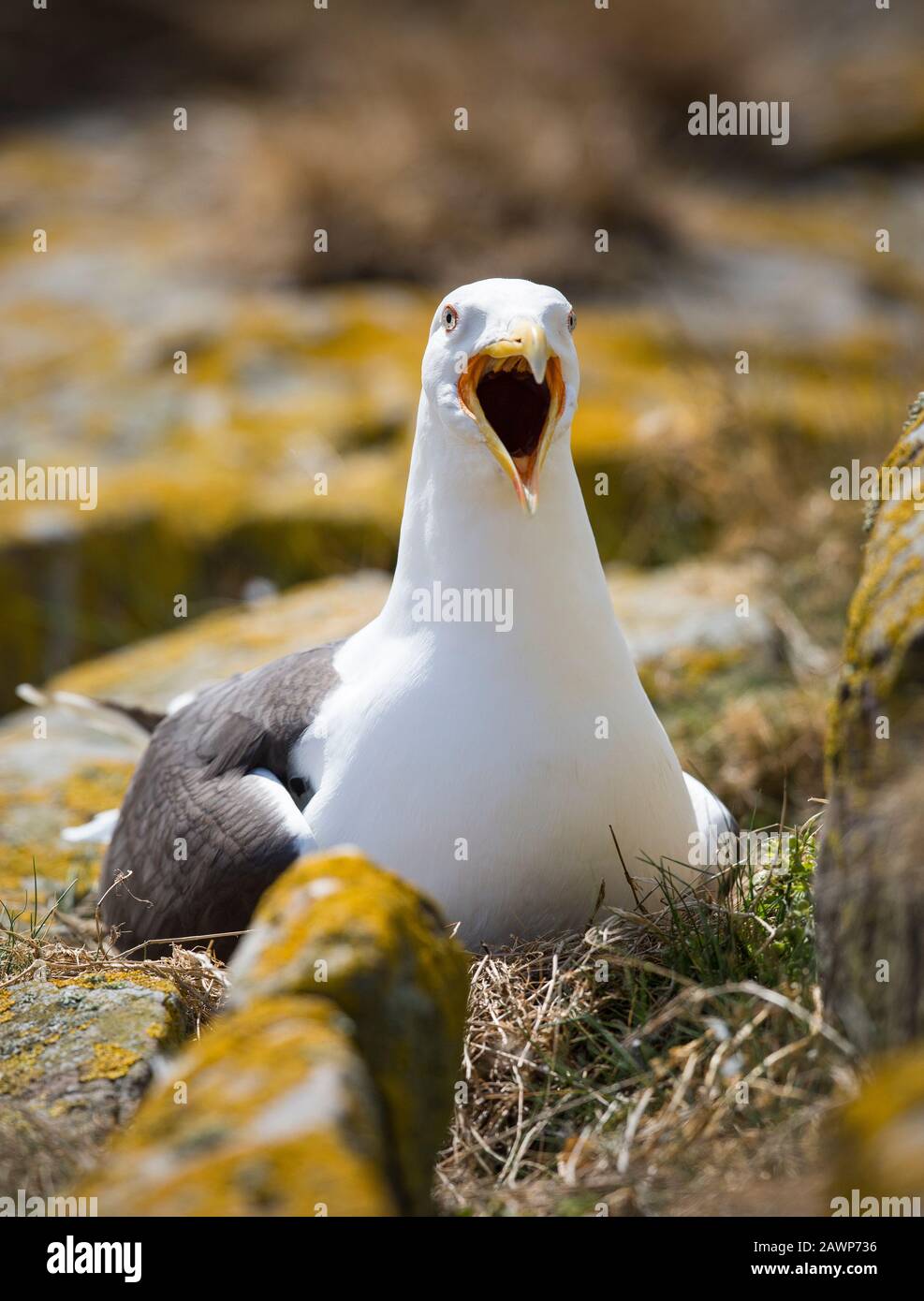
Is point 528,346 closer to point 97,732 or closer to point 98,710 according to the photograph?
point 98,710

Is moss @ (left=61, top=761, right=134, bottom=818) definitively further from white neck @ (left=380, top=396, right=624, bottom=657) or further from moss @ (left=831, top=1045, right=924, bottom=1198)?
moss @ (left=831, top=1045, right=924, bottom=1198)

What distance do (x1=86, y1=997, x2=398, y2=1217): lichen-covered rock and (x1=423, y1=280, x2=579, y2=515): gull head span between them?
1.47 metres

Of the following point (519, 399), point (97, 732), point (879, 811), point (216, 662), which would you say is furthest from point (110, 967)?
point (216, 662)

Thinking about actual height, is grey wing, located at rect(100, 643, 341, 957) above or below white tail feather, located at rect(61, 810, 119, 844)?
above

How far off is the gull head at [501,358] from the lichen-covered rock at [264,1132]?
4.83 feet

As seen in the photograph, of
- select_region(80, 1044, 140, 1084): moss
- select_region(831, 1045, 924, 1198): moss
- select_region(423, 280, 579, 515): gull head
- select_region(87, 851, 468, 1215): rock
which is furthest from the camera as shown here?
select_region(423, 280, 579, 515): gull head

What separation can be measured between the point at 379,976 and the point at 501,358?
1576 millimetres

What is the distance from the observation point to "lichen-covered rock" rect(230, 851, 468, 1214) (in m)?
2.30

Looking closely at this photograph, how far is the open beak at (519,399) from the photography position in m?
3.21

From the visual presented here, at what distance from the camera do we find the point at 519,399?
11.9ft

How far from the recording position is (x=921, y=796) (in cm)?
233

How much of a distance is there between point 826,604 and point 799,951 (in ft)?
13.2

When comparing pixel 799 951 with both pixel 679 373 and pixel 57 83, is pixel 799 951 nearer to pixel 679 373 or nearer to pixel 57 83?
pixel 679 373

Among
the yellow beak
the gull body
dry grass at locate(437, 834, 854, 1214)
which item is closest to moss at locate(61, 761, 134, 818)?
the gull body
